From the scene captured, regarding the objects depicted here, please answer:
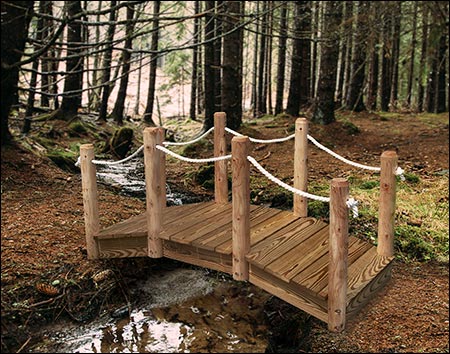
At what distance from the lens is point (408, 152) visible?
34.5 ft

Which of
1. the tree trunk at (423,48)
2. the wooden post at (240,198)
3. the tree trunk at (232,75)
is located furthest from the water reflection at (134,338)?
the tree trunk at (232,75)

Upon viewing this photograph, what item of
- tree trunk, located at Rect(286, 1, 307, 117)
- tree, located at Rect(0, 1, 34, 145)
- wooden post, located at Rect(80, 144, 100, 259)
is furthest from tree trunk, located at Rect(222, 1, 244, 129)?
wooden post, located at Rect(80, 144, 100, 259)

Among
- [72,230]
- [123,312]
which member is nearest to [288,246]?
[123,312]

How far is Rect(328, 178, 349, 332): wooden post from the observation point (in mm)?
3781

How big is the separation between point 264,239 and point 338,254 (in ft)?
4.52

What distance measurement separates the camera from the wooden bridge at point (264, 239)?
404 centimetres

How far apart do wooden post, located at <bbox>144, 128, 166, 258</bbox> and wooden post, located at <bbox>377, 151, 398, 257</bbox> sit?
92.7 inches

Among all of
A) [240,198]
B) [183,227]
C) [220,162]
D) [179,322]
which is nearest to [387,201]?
[240,198]

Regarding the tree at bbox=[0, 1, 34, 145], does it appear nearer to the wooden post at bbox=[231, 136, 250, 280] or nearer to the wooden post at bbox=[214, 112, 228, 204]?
the wooden post at bbox=[214, 112, 228, 204]

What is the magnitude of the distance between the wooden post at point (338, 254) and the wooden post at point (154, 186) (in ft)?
7.14

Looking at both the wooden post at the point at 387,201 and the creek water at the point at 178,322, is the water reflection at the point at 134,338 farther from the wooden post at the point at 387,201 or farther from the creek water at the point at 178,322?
the wooden post at the point at 387,201

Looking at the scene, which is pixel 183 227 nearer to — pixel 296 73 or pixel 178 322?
pixel 178 322

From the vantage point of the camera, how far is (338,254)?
153 inches

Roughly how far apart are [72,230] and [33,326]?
1.78 meters
